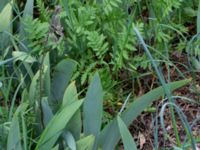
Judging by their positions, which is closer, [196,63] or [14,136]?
[14,136]

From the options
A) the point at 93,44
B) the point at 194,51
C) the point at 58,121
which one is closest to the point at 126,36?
the point at 93,44

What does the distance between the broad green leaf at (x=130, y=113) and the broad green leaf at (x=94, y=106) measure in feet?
0.14

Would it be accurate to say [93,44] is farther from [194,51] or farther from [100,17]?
[194,51]

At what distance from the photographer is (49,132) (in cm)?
166

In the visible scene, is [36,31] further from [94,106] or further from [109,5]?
[94,106]

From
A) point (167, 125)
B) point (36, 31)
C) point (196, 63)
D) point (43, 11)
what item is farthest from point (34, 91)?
point (196, 63)

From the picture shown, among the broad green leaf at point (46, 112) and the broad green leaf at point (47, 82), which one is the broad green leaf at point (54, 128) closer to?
the broad green leaf at point (46, 112)

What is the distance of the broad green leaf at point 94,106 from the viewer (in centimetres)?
170

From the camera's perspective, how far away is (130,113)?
1.72 meters

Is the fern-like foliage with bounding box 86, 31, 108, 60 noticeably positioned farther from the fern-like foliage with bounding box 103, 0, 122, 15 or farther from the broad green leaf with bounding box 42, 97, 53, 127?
the broad green leaf with bounding box 42, 97, 53, 127

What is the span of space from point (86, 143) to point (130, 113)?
0.58ft

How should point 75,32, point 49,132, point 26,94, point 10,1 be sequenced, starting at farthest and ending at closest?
point 10,1 → point 75,32 → point 26,94 → point 49,132

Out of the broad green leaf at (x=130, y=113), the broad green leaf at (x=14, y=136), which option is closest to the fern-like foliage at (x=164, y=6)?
the broad green leaf at (x=130, y=113)

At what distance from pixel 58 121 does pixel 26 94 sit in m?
0.29
